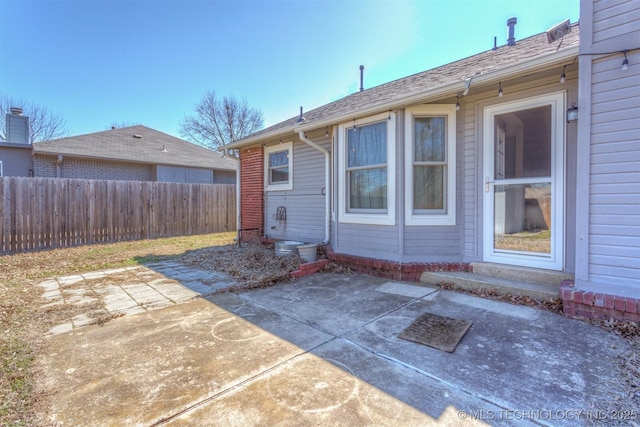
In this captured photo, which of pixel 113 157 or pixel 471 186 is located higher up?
pixel 113 157

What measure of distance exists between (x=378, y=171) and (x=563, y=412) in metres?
3.77

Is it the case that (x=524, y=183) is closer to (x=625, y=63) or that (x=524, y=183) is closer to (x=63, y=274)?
(x=625, y=63)

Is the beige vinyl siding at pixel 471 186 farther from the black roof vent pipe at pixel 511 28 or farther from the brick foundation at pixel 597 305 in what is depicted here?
the black roof vent pipe at pixel 511 28

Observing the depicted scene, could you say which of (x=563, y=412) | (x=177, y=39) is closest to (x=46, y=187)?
(x=177, y=39)

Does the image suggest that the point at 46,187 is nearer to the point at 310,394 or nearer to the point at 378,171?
the point at 378,171

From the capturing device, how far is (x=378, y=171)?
16.3ft

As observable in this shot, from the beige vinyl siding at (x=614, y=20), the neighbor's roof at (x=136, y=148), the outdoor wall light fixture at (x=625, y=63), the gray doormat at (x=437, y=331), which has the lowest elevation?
the gray doormat at (x=437, y=331)

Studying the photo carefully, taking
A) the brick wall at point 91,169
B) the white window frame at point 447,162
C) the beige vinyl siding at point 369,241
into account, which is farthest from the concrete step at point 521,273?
the brick wall at point 91,169

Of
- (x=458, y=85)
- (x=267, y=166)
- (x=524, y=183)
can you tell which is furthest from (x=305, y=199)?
(x=524, y=183)

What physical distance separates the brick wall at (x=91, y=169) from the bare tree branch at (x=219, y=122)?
11881 mm

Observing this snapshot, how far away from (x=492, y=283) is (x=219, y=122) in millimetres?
25221

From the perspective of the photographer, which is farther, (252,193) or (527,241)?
(252,193)

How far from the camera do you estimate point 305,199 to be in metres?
6.68

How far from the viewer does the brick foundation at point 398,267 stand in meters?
4.41
